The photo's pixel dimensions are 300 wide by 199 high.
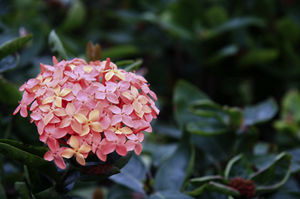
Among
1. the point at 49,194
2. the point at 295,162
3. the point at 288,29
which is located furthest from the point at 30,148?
the point at 288,29

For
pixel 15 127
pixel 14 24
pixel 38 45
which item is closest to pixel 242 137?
pixel 15 127

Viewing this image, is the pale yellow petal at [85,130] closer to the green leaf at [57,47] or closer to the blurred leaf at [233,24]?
the green leaf at [57,47]

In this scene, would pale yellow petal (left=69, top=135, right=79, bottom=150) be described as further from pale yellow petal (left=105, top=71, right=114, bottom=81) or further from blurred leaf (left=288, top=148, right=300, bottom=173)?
blurred leaf (left=288, top=148, right=300, bottom=173)

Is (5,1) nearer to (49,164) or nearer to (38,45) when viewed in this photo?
(38,45)

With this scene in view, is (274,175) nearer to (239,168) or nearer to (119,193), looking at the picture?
(239,168)

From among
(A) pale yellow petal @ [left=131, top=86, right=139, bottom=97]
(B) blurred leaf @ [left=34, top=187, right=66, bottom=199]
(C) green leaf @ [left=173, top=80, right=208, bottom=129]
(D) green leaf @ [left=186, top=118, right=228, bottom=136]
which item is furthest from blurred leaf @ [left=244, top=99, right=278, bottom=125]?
(B) blurred leaf @ [left=34, top=187, right=66, bottom=199]
